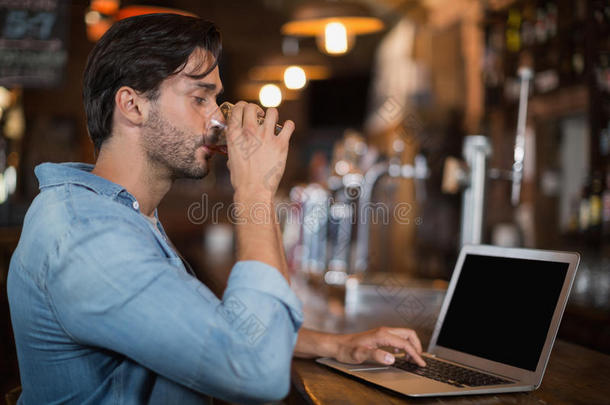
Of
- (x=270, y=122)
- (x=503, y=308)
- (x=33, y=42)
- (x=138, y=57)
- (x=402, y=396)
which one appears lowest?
(x=402, y=396)

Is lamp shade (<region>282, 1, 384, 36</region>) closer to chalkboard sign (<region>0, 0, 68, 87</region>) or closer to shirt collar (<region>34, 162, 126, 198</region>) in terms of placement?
chalkboard sign (<region>0, 0, 68, 87</region>)

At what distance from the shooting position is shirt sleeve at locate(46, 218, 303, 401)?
84cm

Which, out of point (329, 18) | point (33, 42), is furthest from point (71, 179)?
point (33, 42)

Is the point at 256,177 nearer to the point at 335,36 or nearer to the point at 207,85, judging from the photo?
the point at 207,85

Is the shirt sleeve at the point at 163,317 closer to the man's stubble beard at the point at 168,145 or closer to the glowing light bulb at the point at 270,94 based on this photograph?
the man's stubble beard at the point at 168,145

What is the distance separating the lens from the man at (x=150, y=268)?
84 cm

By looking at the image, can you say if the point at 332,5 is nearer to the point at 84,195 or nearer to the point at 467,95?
the point at 84,195

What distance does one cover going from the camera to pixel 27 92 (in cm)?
743

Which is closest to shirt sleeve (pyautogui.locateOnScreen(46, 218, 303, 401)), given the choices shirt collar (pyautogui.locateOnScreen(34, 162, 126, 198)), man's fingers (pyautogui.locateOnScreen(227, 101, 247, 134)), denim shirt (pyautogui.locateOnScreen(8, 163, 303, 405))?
denim shirt (pyautogui.locateOnScreen(8, 163, 303, 405))

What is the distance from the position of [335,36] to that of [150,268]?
2301 mm

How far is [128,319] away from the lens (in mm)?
837

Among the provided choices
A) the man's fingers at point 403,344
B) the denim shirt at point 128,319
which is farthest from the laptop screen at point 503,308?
the denim shirt at point 128,319

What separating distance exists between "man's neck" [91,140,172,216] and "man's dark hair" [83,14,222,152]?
4 cm

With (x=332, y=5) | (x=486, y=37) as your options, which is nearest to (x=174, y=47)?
(x=332, y=5)
